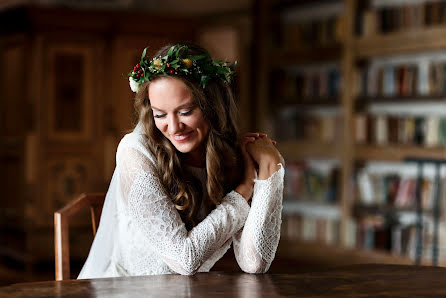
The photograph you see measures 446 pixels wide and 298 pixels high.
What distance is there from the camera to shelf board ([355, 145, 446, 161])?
17.1 feet

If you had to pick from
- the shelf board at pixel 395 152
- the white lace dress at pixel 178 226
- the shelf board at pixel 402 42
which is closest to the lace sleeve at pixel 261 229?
the white lace dress at pixel 178 226

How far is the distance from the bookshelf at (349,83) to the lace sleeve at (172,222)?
132 inches

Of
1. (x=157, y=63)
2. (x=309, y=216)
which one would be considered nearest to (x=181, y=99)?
(x=157, y=63)

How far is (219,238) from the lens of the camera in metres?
1.90

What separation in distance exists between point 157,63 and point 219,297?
30.9 inches

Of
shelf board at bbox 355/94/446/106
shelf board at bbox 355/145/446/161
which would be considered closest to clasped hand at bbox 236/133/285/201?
shelf board at bbox 355/145/446/161

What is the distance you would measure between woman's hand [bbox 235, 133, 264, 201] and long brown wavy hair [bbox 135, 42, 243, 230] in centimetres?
3

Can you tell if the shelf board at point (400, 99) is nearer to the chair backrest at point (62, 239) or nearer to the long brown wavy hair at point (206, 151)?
the long brown wavy hair at point (206, 151)

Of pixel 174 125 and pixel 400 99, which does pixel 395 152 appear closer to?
pixel 400 99

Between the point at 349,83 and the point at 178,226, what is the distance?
4.26 meters

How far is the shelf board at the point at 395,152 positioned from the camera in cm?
522

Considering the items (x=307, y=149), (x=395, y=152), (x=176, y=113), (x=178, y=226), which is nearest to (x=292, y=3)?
(x=307, y=149)

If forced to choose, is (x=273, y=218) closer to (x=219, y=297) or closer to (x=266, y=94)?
(x=219, y=297)

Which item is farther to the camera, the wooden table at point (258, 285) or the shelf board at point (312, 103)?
the shelf board at point (312, 103)
